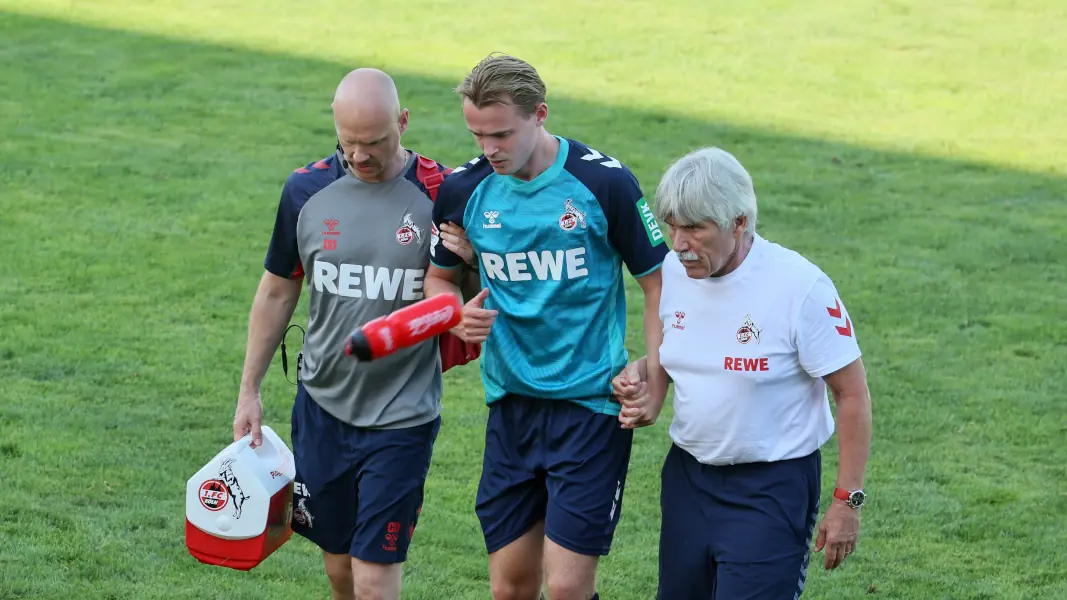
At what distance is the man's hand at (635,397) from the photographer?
459cm

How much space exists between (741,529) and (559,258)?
108 cm

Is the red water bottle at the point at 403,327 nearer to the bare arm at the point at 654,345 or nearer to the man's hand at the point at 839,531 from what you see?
the bare arm at the point at 654,345

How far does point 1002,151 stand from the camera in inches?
595

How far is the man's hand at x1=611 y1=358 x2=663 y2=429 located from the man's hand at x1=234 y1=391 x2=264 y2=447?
1.43m

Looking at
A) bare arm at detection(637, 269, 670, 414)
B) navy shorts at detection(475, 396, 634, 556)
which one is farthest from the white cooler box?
bare arm at detection(637, 269, 670, 414)

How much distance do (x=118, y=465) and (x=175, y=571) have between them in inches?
53.0

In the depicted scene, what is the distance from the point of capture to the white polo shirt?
4.18m

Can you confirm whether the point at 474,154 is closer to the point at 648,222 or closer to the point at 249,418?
the point at 249,418

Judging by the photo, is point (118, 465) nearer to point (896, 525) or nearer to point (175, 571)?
point (175, 571)

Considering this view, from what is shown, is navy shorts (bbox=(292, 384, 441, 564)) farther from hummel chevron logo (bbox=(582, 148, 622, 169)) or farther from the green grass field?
hummel chevron logo (bbox=(582, 148, 622, 169))

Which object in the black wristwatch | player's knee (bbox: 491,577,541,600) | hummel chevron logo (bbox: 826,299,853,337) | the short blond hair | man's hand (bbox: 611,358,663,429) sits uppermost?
the short blond hair

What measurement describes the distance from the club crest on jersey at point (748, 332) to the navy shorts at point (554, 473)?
32.1 inches

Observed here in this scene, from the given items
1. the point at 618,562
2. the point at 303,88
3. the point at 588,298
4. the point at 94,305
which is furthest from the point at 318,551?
the point at 303,88

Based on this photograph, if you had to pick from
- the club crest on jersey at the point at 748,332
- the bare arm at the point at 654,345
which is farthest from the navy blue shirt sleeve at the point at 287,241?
the club crest on jersey at the point at 748,332
